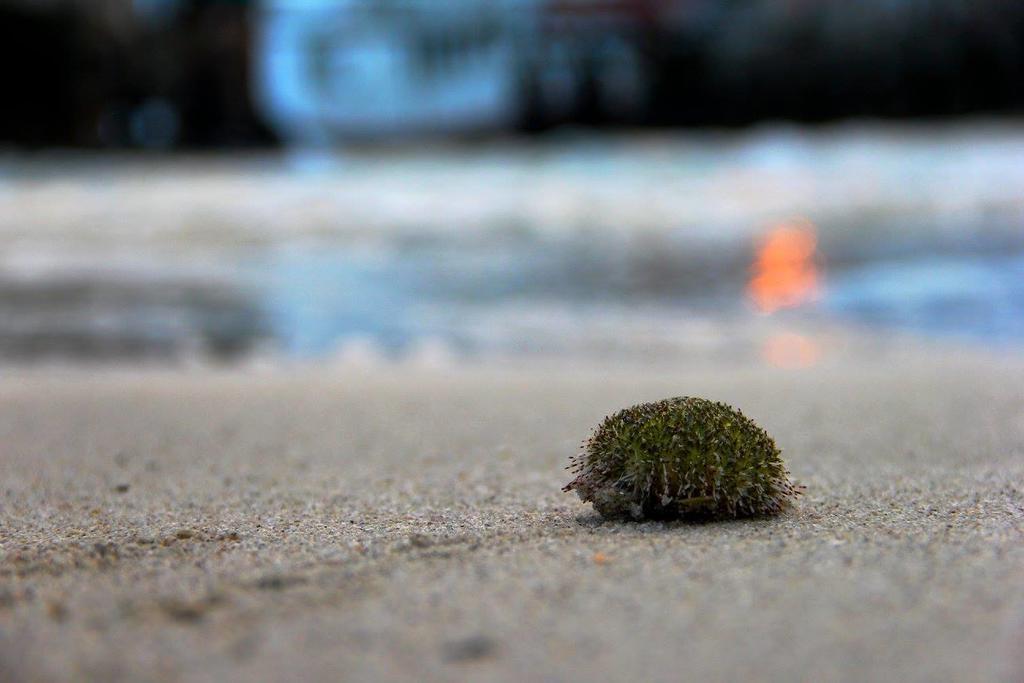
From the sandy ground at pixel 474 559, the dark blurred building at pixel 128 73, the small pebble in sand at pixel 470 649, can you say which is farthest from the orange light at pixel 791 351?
the dark blurred building at pixel 128 73

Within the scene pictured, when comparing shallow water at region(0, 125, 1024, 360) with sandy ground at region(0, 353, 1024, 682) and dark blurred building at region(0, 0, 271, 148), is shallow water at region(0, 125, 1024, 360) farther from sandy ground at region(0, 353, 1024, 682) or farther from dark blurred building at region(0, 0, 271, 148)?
sandy ground at region(0, 353, 1024, 682)

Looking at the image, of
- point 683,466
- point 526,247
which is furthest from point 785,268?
point 683,466

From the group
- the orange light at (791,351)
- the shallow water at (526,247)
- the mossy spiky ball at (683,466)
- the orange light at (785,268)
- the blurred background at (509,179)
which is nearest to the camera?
the mossy spiky ball at (683,466)

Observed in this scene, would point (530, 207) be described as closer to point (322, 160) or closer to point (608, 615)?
point (322, 160)

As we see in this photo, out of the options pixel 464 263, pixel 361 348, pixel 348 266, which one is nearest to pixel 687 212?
pixel 464 263

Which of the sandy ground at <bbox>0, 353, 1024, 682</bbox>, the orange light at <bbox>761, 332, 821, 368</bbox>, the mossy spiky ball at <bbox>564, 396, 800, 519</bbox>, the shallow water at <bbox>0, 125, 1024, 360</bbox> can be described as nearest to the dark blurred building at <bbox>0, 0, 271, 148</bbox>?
the shallow water at <bbox>0, 125, 1024, 360</bbox>

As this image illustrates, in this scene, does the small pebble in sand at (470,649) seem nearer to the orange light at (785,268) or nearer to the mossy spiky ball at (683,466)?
the mossy spiky ball at (683,466)

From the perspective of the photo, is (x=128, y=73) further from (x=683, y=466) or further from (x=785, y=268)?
(x=683, y=466)

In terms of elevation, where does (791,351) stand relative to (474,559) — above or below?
below
